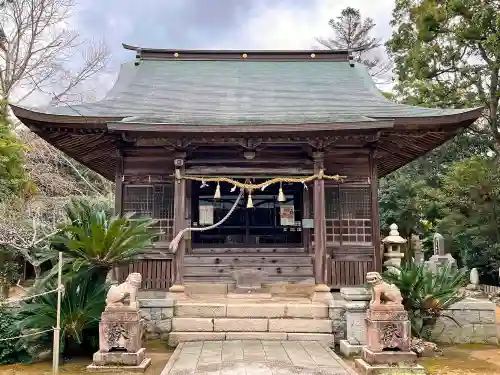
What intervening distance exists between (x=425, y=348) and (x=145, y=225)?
5052 mm

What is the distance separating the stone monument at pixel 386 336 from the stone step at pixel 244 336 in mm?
1314

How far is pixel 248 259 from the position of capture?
10.6 meters

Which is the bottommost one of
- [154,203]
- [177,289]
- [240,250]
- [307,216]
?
[177,289]

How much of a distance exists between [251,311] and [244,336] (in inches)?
18.4

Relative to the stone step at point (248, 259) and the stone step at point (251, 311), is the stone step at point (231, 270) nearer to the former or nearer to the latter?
the stone step at point (248, 259)

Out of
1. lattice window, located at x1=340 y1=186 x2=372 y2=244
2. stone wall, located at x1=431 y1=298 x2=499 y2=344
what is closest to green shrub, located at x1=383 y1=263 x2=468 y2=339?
stone wall, located at x1=431 y1=298 x2=499 y2=344

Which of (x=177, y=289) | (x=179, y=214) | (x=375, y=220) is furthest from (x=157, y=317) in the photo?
(x=375, y=220)

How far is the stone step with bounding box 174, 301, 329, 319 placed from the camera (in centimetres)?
841

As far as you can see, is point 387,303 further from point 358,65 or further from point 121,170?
point 358,65

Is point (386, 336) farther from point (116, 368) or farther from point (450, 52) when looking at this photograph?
point (450, 52)

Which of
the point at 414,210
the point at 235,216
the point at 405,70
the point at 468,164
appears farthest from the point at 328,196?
the point at 405,70

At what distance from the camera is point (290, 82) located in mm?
13375

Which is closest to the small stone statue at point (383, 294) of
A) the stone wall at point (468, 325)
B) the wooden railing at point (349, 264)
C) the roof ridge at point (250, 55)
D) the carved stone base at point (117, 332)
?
the stone wall at point (468, 325)

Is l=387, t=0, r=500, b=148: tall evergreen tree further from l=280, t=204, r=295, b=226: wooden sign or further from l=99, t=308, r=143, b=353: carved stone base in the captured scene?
l=99, t=308, r=143, b=353: carved stone base
